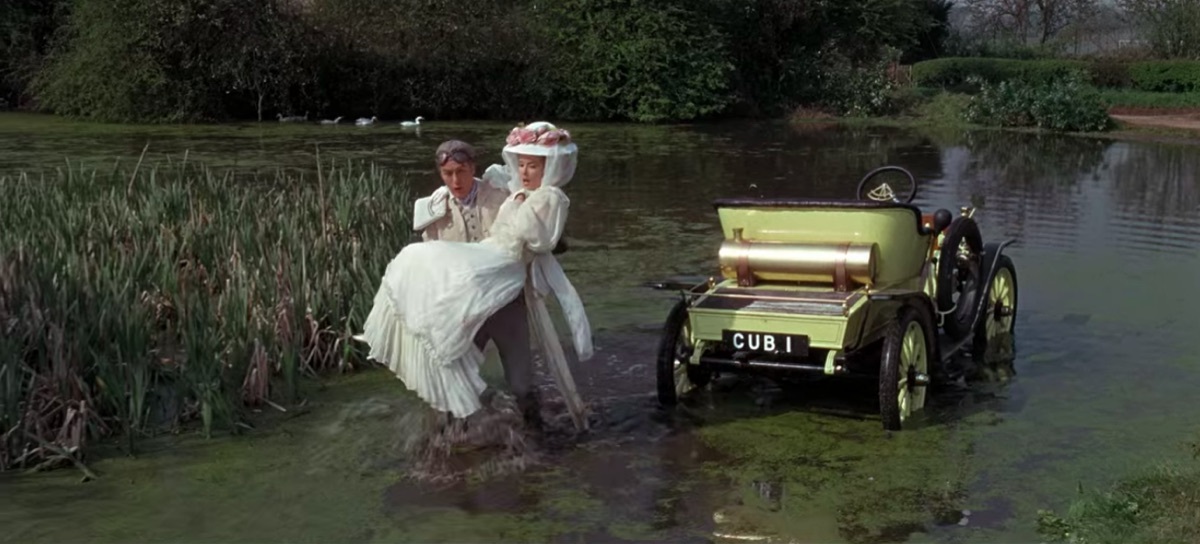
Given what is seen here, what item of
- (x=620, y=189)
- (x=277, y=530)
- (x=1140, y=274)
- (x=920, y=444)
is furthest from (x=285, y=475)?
(x=620, y=189)

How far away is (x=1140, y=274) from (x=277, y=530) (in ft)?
24.6

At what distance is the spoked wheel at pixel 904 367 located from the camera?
5.06 m

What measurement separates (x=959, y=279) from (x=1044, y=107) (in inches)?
799

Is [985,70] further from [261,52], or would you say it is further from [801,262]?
[801,262]

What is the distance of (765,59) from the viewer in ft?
109

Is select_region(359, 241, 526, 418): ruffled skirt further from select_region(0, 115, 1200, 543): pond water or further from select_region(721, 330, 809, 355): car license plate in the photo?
select_region(721, 330, 809, 355): car license plate

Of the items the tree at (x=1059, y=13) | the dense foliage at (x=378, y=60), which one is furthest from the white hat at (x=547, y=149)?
the tree at (x=1059, y=13)

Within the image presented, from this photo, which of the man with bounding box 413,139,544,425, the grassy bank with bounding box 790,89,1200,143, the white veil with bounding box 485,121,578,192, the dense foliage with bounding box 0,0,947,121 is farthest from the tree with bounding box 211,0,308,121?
the white veil with bounding box 485,121,578,192

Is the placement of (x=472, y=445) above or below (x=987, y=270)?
below

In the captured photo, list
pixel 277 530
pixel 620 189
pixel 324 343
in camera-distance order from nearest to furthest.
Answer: pixel 277 530 → pixel 324 343 → pixel 620 189

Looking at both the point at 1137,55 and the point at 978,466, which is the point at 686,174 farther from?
the point at 1137,55

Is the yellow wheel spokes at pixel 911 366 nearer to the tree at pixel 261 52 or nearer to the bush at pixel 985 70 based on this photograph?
the tree at pixel 261 52

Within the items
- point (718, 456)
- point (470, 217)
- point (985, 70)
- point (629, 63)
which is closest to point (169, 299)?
point (470, 217)

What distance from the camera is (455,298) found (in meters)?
4.47
